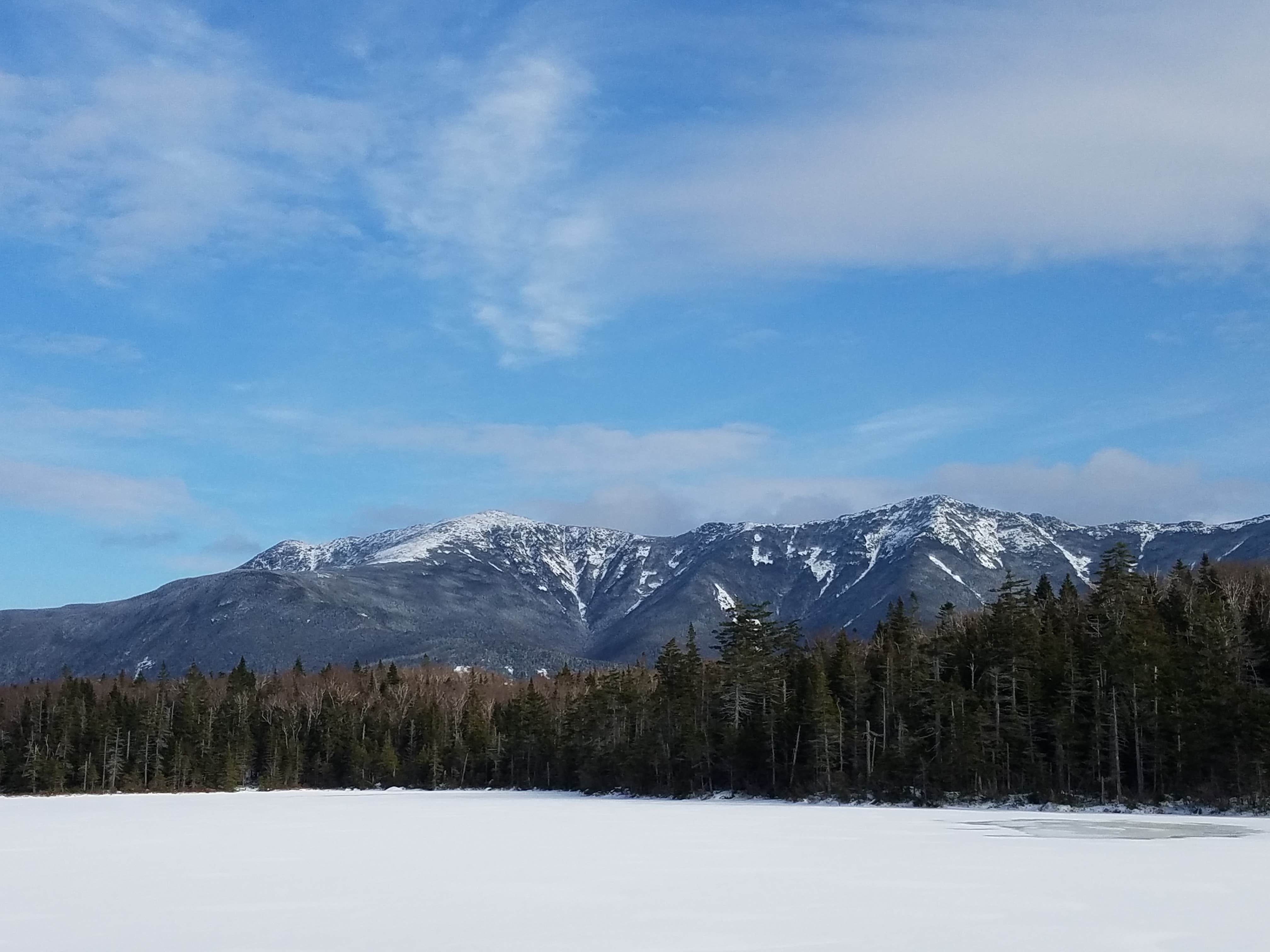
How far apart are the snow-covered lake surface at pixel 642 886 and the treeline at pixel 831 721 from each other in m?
19.3

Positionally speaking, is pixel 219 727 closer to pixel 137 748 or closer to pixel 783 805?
pixel 137 748

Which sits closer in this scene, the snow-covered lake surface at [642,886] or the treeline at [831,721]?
the snow-covered lake surface at [642,886]

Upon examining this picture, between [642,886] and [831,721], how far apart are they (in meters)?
57.2

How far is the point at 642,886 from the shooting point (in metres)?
28.1

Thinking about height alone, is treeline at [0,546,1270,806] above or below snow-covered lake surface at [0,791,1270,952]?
above

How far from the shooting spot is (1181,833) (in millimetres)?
45156

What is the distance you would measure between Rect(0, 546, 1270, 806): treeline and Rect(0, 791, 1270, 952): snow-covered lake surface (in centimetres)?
1926

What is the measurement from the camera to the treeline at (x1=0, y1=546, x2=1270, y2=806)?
235 feet

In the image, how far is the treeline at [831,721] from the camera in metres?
71.6

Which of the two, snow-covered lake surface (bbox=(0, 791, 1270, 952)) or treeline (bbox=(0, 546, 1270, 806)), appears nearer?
snow-covered lake surface (bbox=(0, 791, 1270, 952))

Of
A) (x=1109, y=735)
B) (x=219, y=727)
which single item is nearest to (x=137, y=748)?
(x=219, y=727)

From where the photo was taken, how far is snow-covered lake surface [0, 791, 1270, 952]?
20.5 metres

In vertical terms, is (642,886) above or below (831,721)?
below

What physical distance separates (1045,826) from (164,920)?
40.5 meters
